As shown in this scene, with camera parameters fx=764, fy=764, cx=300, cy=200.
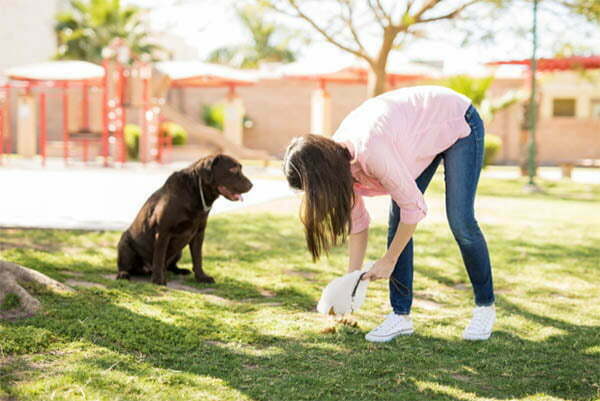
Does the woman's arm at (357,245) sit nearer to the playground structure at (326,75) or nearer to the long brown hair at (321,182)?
the long brown hair at (321,182)

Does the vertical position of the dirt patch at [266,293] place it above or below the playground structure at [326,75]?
below

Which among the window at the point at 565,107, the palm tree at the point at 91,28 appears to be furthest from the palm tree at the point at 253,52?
the window at the point at 565,107

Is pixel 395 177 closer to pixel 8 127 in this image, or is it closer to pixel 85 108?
pixel 85 108

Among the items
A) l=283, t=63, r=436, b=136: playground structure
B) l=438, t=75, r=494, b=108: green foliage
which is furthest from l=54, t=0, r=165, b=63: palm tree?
l=438, t=75, r=494, b=108: green foliage

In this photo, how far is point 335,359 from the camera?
353 cm

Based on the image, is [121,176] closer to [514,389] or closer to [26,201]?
[26,201]

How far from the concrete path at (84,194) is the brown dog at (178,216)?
8.53 ft

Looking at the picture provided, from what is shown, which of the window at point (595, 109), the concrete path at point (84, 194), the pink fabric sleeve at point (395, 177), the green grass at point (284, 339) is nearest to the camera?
the green grass at point (284, 339)

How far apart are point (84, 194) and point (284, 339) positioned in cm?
840

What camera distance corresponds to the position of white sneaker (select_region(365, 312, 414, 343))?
12.6ft

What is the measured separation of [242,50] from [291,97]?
1371 inches

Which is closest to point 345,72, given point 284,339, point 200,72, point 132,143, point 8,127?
point 200,72

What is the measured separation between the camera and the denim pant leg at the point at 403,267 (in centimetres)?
380

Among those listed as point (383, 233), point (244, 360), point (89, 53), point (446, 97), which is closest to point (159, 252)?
point (244, 360)
